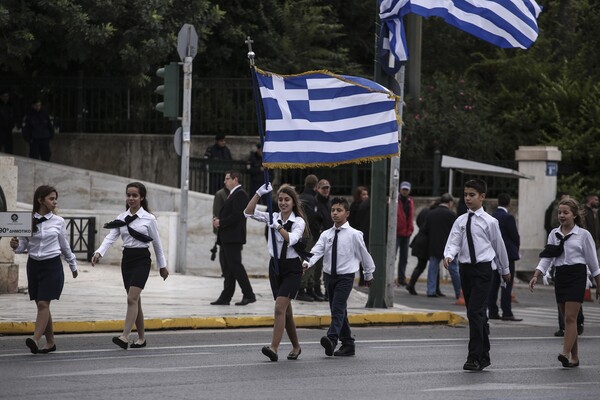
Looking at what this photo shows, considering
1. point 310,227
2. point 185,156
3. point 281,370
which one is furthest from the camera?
point 185,156

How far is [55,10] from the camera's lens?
2525 cm

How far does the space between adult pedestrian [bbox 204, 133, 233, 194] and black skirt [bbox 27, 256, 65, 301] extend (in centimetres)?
1227

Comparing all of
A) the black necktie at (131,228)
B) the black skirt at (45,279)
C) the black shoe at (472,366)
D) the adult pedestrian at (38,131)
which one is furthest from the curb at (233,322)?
the adult pedestrian at (38,131)

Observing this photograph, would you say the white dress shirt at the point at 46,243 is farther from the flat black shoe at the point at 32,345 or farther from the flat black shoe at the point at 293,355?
the flat black shoe at the point at 293,355

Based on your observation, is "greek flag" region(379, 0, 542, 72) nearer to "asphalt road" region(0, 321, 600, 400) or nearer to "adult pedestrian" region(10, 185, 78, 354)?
"asphalt road" region(0, 321, 600, 400)

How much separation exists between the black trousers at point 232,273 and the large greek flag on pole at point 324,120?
155 inches

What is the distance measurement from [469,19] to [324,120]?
4203 millimetres

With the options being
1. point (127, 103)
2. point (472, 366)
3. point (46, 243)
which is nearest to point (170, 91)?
point (127, 103)

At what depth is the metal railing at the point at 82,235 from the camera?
22.4 m

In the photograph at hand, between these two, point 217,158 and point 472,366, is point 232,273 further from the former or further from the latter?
point 217,158

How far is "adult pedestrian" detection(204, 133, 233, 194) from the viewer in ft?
85.2

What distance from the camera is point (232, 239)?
61.3ft

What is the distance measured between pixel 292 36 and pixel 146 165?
5064 millimetres

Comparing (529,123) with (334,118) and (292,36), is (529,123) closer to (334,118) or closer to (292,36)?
(292,36)
